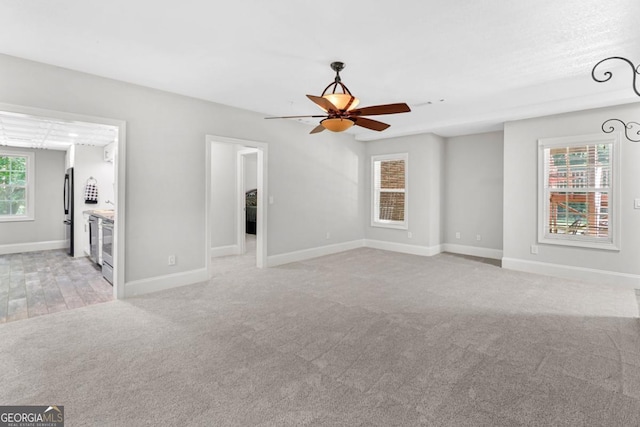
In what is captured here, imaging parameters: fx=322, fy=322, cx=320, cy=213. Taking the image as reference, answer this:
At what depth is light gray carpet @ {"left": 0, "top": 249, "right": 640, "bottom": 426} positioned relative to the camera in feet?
6.08

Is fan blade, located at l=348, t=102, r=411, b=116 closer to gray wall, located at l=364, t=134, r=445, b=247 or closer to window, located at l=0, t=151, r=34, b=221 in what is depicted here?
gray wall, located at l=364, t=134, r=445, b=247

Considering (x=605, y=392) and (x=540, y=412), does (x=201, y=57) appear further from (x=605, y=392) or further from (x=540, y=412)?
(x=605, y=392)

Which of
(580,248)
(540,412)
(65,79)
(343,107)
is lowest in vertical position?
(540,412)

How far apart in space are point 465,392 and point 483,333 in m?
1.01

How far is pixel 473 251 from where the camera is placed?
6.46 m

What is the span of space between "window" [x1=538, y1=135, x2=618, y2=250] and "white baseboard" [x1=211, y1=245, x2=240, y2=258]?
17.5ft

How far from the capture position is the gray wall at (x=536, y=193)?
4.27 m

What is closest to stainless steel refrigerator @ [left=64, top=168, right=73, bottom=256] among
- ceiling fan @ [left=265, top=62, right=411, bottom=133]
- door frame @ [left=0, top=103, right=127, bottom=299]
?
door frame @ [left=0, top=103, right=127, bottom=299]

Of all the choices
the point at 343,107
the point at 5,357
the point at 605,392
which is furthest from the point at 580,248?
the point at 5,357

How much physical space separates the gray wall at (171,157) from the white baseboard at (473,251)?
2.93 meters

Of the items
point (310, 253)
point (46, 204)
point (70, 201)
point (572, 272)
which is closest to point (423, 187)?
point (310, 253)

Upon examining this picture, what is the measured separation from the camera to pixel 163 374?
7.25 ft

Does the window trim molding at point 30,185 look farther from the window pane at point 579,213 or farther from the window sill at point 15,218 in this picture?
the window pane at point 579,213

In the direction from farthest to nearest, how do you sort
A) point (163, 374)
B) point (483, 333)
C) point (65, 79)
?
point (65, 79), point (483, 333), point (163, 374)
